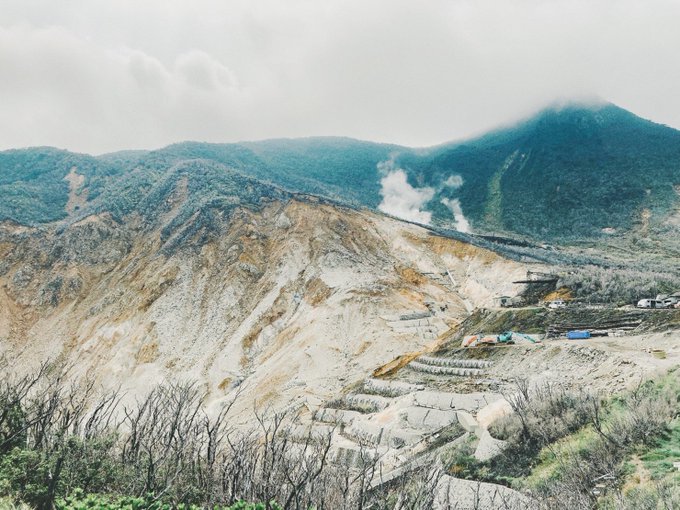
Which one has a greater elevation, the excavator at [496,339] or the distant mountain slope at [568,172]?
the distant mountain slope at [568,172]

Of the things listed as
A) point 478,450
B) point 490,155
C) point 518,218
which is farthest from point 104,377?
point 490,155

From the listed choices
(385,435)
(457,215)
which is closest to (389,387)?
(385,435)

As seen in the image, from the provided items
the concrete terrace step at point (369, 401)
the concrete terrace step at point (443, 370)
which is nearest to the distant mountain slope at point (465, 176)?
the concrete terrace step at point (443, 370)

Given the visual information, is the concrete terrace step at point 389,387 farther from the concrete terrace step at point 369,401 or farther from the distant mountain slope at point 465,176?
the distant mountain slope at point 465,176

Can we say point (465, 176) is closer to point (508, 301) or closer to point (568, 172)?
point (568, 172)

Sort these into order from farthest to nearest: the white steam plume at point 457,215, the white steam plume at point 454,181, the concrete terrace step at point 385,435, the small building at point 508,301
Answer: the white steam plume at point 454,181, the white steam plume at point 457,215, the small building at point 508,301, the concrete terrace step at point 385,435

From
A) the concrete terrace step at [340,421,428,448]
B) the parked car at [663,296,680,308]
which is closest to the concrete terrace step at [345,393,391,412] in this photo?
the concrete terrace step at [340,421,428,448]

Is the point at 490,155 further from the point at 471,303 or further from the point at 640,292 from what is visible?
the point at 640,292
